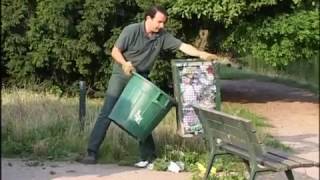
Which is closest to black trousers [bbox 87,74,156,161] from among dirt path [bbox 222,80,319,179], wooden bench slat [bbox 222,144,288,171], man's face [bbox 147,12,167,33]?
man's face [bbox 147,12,167,33]

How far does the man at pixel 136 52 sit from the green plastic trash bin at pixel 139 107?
20 cm

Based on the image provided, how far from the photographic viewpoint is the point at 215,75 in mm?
8039

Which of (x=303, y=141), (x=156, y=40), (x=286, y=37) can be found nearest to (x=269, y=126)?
(x=303, y=141)

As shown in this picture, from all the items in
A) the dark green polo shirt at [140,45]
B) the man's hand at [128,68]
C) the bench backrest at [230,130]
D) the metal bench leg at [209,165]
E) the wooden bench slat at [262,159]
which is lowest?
the metal bench leg at [209,165]

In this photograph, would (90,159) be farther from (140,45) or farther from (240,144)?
(240,144)

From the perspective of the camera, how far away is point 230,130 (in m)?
6.30

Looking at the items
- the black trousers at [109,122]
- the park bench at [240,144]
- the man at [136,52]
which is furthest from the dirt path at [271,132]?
the park bench at [240,144]

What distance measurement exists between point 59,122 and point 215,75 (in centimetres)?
239

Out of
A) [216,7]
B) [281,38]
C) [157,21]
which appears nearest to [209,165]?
[157,21]

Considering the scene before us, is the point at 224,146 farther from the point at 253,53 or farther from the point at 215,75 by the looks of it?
the point at 253,53

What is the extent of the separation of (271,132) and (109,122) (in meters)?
4.36

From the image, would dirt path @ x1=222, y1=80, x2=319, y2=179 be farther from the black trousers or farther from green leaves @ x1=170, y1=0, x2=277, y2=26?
green leaves @ x1=170, y1=0, x2=277, y2=26

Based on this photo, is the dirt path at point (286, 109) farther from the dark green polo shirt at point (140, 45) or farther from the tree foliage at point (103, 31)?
the dark green polo shirt at point (140, 45)

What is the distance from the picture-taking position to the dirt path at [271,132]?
24.1 feet
